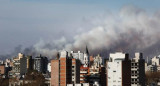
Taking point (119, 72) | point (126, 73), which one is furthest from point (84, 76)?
point (119, 72)

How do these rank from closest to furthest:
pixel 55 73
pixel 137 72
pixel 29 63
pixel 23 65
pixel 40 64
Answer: pixel 137 72
pixel 55 73
pixel 23 65
pixel 29 63
pixel 40 64

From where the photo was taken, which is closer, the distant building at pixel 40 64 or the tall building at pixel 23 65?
the tall building at pixel 23 65

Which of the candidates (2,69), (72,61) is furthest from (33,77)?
(2,69)

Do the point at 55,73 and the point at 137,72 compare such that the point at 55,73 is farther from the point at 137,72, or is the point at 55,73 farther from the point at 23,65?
the point at 23,65

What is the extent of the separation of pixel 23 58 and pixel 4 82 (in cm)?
2422

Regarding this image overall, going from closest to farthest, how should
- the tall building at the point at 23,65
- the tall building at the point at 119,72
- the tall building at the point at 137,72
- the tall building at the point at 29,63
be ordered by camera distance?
the tall building at the point at 119,72
the tall building at the point at 137,72
the tall building at the point at 23,65
the tall building at the point at 29,63

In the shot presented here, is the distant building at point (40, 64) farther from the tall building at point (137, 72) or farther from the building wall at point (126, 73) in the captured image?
the building wall at point (126, 73)

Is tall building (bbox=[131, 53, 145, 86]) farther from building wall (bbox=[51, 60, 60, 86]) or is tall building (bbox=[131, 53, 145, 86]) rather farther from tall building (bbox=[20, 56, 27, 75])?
tall building (bbox=[20, 56, 27, 75])

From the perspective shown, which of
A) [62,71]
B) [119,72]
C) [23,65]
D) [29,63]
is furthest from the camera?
[29,63]

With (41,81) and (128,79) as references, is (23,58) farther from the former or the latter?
(128,79)

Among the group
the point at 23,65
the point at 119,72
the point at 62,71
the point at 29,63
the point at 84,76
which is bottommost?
the point at 84,76

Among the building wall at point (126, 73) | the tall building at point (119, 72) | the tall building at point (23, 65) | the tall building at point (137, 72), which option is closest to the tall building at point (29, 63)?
the tall building at point (23, 65)

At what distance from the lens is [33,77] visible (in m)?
93.2

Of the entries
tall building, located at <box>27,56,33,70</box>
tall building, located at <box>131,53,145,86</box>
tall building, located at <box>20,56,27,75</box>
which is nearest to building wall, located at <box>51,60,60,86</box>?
tall building, located at <box>131,53,145,86</box>
